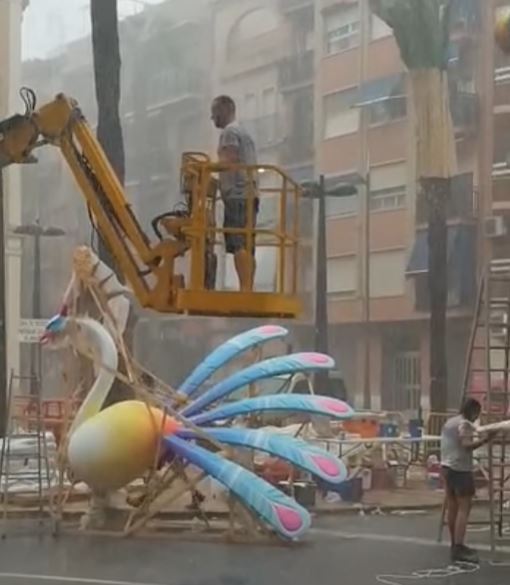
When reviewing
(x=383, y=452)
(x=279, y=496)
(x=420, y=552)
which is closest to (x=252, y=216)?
(x=279, y=496)

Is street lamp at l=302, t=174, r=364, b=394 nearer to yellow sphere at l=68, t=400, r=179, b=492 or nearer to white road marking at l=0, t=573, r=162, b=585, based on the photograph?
yellow sphere at l=68, t=400, r=179, b=492

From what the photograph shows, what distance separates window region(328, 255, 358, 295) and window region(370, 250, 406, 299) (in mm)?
316

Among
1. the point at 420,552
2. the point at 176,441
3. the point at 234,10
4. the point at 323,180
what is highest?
the point at 234,10

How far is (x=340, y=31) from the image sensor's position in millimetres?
25641

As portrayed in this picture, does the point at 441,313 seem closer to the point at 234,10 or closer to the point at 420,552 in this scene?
the point at 234,10

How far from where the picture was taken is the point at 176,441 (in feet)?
45.9

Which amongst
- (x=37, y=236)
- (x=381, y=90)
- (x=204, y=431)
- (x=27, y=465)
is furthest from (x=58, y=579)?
(x=381, y=90)

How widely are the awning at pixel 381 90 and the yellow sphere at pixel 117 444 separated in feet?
40.7

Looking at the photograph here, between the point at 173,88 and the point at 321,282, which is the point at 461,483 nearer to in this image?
the point at 321,282

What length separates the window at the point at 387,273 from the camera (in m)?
24.7

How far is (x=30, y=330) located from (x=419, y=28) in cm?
→ 854

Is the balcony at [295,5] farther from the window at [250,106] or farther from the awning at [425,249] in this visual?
the awning at [425,249]

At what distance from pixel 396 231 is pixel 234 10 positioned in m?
5.39

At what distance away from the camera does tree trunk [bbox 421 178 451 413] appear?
23.2 meters
